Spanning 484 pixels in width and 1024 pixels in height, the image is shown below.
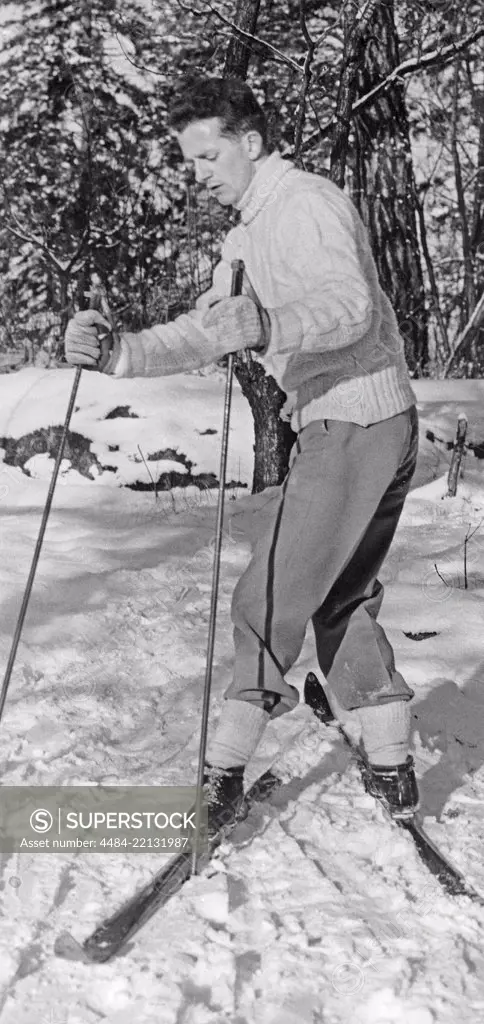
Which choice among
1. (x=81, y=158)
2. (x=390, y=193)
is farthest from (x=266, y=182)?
(x=81, y=158)

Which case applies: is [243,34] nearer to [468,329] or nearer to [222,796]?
[468,329]

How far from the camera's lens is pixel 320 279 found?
7.66ft

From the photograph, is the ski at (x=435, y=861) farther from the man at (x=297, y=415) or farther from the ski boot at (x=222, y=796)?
the ski boot at (x=222, y=796)

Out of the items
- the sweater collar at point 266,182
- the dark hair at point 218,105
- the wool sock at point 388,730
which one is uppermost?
the dark hair at point 218,105

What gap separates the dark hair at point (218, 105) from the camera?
2.41 metres

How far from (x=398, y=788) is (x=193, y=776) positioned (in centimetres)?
65

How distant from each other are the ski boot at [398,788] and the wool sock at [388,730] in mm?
19

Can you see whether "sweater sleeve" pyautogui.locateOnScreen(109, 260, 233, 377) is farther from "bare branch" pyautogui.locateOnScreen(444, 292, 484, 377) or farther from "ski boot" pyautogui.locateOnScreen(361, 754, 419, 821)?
"bare branch" pyautogui.locateOnScreen(444, 292, 484, 377)

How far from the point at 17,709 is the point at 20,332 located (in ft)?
27.7

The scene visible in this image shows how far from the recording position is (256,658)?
8.13 ft

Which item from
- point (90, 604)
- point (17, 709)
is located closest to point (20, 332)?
point (90, 604)

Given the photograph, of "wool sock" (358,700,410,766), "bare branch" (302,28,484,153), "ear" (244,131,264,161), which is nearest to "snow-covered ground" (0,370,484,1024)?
"wool sock" (358,700,410,766)

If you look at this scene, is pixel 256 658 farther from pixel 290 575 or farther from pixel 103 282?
pixel 103 282

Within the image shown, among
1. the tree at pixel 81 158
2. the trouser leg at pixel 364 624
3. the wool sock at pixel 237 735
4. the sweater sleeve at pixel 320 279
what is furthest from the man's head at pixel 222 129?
the tree at pixel 81 158
